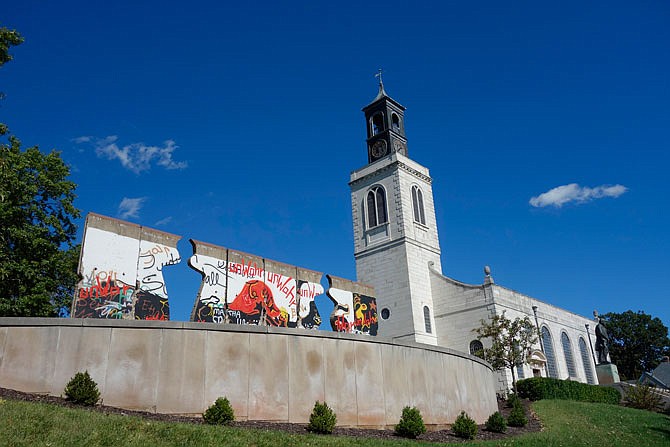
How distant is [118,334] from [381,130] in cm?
3784

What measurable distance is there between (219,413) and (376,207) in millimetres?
33310

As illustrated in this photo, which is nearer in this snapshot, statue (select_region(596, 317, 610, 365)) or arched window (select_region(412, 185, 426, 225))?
statue (select_region(596, 317, 610, 365))

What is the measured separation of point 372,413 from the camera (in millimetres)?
14750

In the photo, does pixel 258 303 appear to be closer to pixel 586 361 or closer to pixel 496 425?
pixel 496 425

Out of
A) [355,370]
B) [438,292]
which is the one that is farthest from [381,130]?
[355,370]

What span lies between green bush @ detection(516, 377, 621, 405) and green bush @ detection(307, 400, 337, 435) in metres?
20.9

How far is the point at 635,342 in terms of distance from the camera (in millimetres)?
73000

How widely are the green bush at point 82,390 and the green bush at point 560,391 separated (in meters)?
25.1

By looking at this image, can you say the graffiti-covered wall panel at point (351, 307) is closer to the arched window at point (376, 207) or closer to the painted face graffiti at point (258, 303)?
the painted face graffiti at point (258, 303)

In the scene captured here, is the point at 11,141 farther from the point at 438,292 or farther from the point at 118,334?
the point at 438,292

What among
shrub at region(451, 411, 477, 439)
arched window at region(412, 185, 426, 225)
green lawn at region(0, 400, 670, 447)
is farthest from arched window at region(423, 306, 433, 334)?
green lawn at region(0, 400, 670, 447)

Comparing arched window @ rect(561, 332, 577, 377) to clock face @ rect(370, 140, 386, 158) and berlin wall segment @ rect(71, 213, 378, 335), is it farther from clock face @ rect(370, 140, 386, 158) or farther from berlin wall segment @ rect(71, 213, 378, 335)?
berlin wall segment @ rect(71, 213, 378, 335)

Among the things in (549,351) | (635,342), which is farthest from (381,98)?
(635,342)

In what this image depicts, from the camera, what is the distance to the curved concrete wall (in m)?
12.2
